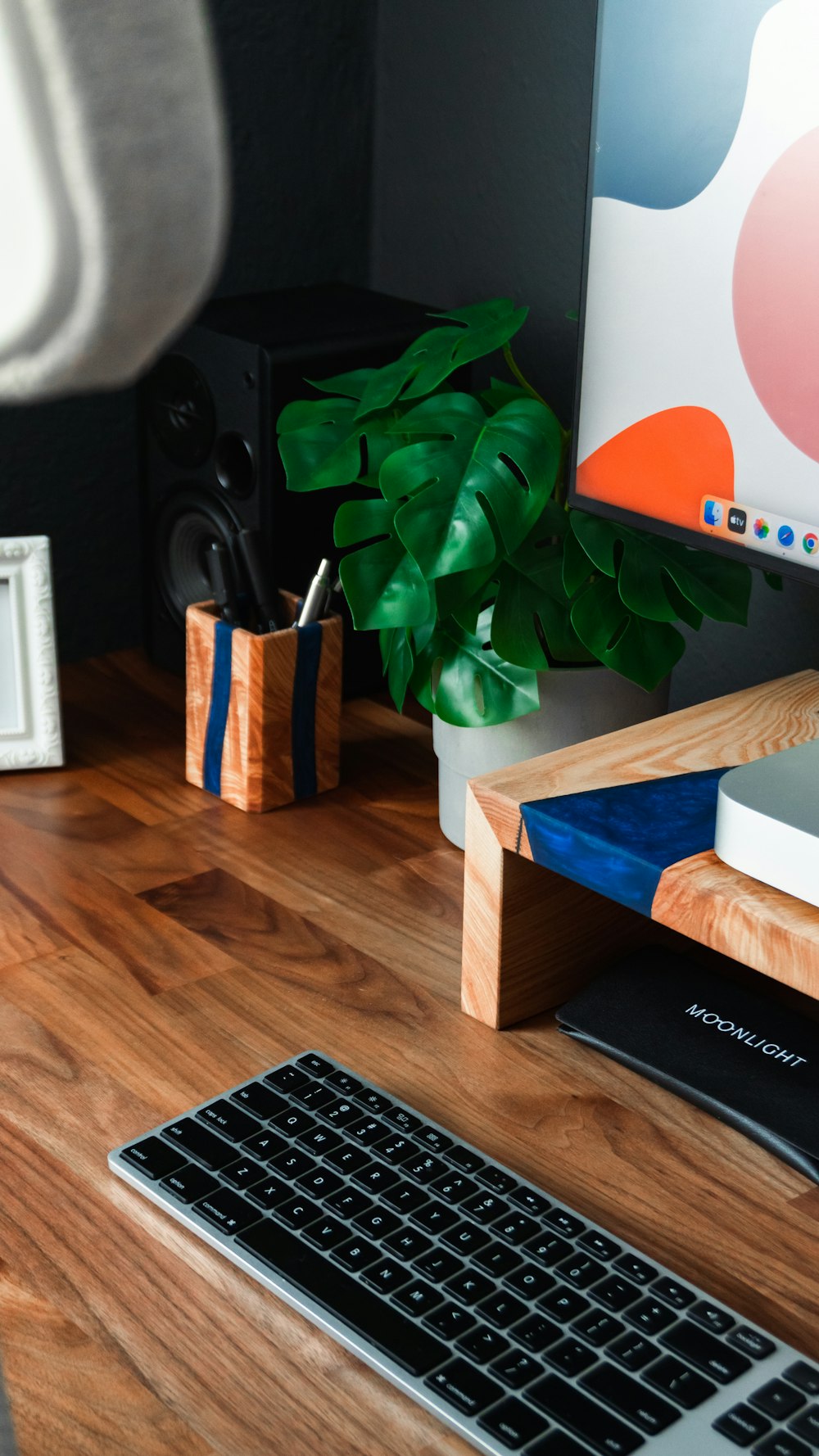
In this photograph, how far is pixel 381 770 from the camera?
1.03 m

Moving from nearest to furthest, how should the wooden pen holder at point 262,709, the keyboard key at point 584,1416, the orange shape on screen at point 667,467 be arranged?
the keyboard key at point 584,1416 → the orange shape on screen at point 667,467 → the wooden pen holder at point 262,709

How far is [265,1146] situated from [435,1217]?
81 millimetres

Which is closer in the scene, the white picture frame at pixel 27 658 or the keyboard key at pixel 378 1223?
the keyboard key at pixel 378 1223

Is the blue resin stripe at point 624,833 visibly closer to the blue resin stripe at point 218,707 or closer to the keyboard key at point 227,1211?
the keyboard key at point 227,1211

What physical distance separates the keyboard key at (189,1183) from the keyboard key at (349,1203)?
49 mm

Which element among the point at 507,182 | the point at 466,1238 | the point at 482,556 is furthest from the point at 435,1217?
the point at 507,182

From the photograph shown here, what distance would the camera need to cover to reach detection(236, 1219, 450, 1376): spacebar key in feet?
1.60

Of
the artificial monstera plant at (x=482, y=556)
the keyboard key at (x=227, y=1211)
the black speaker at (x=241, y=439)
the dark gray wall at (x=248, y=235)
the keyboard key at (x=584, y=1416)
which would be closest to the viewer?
the keyboard key at (x=584, y=1416)

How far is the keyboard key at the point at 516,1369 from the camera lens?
47cm

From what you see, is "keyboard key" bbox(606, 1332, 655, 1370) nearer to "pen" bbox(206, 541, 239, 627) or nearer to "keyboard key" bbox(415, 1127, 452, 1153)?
"keyboard key" bbox(415, 1127, 452, 1153)

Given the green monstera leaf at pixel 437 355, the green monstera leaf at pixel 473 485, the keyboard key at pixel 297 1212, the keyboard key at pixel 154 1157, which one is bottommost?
the keyboard key at pixel 154 1157

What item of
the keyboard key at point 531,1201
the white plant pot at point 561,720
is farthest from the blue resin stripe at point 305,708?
the keyboard key at point 531,1201

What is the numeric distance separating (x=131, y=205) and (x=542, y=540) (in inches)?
31.9

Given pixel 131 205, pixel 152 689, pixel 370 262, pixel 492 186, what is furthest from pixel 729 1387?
pixel 370 262
